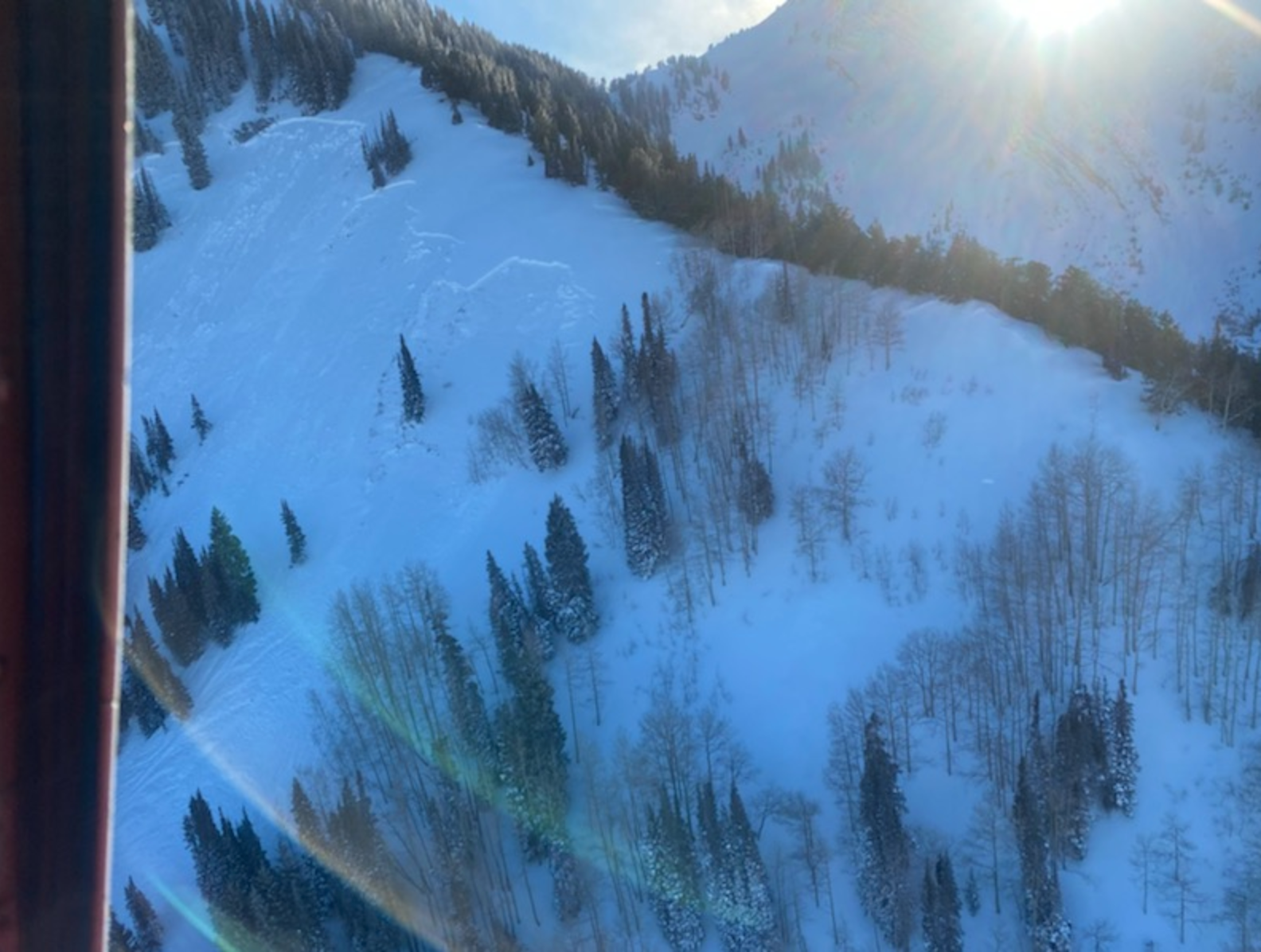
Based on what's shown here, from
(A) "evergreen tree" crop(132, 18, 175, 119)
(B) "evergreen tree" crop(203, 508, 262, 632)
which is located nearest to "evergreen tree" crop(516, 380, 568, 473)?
(B) "evergreen tree" crop(203, 508, 262, 632)

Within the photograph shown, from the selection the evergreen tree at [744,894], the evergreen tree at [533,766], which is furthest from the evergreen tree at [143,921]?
the evergreen tree at [744,894]

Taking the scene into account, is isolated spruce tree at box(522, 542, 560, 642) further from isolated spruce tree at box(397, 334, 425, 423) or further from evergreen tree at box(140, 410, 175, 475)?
evergreen tree at box(140, 410, 175, 475)

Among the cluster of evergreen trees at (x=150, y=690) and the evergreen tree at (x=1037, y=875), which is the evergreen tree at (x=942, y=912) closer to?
the evergreen tree at (x=1037, y=875)

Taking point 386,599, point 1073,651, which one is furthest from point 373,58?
point 1073,651

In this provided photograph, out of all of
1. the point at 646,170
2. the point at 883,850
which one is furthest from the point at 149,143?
the point at 883,850

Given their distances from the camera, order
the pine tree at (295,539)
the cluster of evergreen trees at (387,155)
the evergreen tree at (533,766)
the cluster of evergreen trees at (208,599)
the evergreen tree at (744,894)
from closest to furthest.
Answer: the evergreen tree at (744,894) → the evergreen tree at (533,766) → the cluster of evergreen trees at (208,599) → the pine tree at (295,539) → the cluster of evergreen trees at (387,155)
